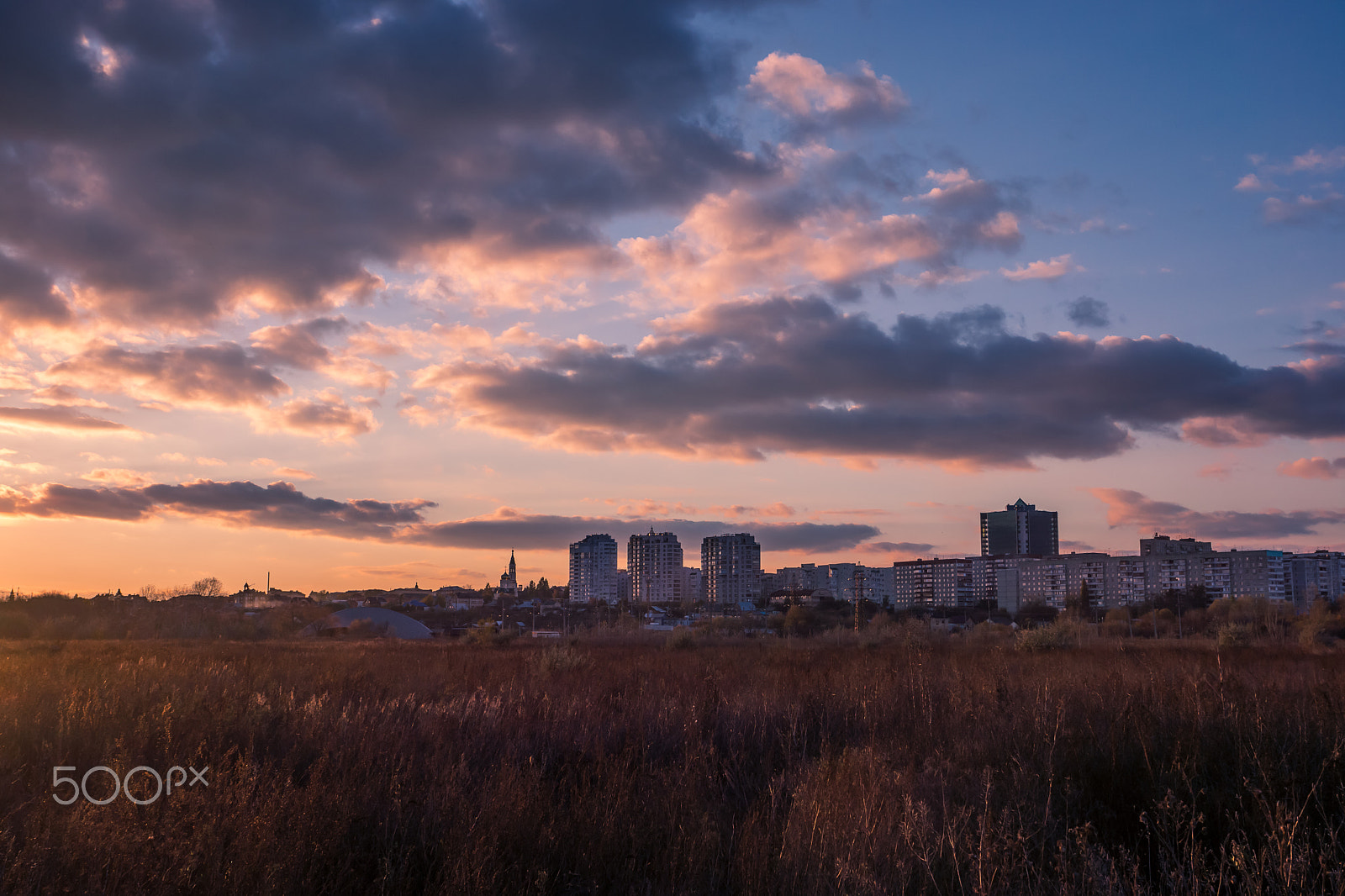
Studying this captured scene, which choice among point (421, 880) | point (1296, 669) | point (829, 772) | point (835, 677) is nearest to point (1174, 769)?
point (829, 772)

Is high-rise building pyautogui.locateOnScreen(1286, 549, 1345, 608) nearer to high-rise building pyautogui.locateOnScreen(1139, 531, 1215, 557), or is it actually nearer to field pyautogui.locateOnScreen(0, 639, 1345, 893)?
high-rise building pyautogui.locateOnScreen(1139, 531, 1215, 557)

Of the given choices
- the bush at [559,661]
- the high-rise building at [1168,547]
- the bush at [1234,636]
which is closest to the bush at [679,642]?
the bush at [559,661]

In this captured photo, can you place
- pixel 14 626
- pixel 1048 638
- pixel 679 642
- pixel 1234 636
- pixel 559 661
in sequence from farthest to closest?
pixel 14 626 → pixel 679 642 → pixel 1234 636 → pixel 1048 638 → pixel 559 661

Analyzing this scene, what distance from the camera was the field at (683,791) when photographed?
175 inches

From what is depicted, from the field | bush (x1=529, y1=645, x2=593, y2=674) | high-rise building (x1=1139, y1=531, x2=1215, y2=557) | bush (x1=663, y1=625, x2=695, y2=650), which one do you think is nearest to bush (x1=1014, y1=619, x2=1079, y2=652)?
bush (x1=663, y1=625, x2=695, y2=650)

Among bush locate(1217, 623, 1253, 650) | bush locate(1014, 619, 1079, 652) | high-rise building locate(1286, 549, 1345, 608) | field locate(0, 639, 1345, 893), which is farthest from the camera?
high-rise building locate(1286, 549, 1345, 608)

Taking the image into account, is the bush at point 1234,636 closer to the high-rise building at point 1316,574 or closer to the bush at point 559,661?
the bush at point 559,661

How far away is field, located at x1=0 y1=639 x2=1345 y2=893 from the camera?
4438 millimetres

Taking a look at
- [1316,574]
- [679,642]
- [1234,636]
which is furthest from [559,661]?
[1316,574]

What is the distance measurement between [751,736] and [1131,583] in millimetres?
161373

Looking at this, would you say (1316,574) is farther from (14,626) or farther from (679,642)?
(14,626)

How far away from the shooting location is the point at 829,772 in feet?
23.1

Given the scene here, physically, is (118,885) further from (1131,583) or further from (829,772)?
(1131,583)

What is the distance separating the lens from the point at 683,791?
253 inches
